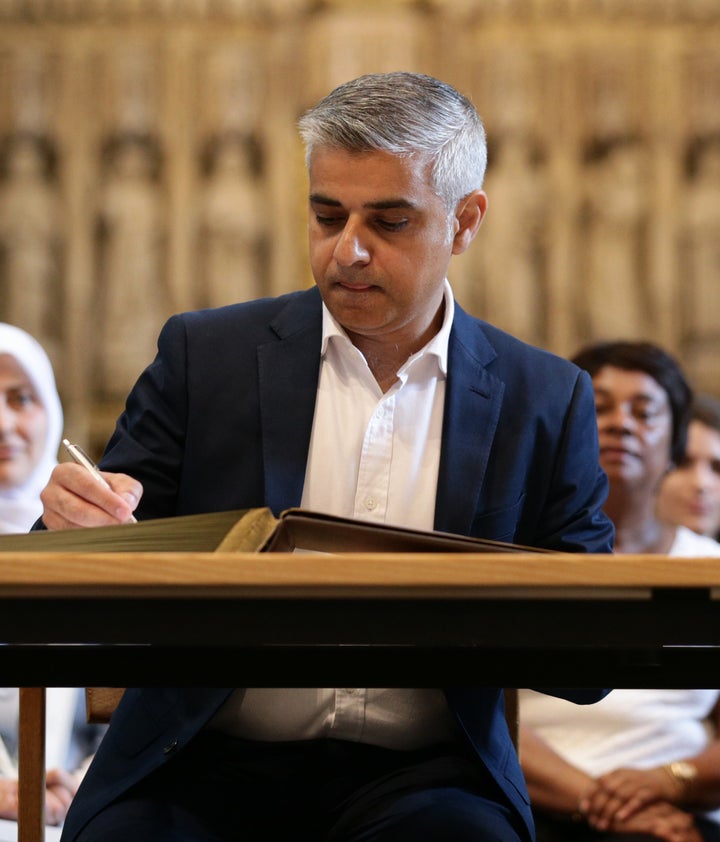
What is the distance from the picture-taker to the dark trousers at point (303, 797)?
1.60 metres

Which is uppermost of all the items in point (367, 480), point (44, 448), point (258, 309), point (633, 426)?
point (258, 309)

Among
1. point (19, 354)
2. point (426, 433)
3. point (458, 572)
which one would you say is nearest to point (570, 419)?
point (426, 433)

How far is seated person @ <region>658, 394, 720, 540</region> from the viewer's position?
145 inches

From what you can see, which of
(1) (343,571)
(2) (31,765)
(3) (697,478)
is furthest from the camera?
(3) (697,478)

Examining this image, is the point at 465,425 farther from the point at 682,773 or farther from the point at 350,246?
the point at 682,773

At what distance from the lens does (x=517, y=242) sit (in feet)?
21.4

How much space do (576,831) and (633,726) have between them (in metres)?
0.31

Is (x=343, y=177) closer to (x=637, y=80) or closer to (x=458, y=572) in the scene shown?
(x=458, y=572)

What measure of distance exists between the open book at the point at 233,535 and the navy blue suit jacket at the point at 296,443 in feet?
2.07

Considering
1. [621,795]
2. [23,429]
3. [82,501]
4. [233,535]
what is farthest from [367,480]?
[23,429]

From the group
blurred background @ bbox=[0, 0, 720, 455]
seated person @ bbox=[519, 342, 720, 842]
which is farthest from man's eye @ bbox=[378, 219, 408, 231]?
blurred background @ bbox=[0, 0, 720, 455]

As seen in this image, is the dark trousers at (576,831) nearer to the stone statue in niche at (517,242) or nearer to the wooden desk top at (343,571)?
the wooden desk top at (343,571)

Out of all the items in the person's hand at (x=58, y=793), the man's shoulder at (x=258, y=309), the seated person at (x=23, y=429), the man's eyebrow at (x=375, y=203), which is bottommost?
the person's hand at (x=58, y=793)

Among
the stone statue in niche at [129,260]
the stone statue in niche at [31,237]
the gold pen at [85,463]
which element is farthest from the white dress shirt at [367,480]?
the stone statue in niche at [31,237]
